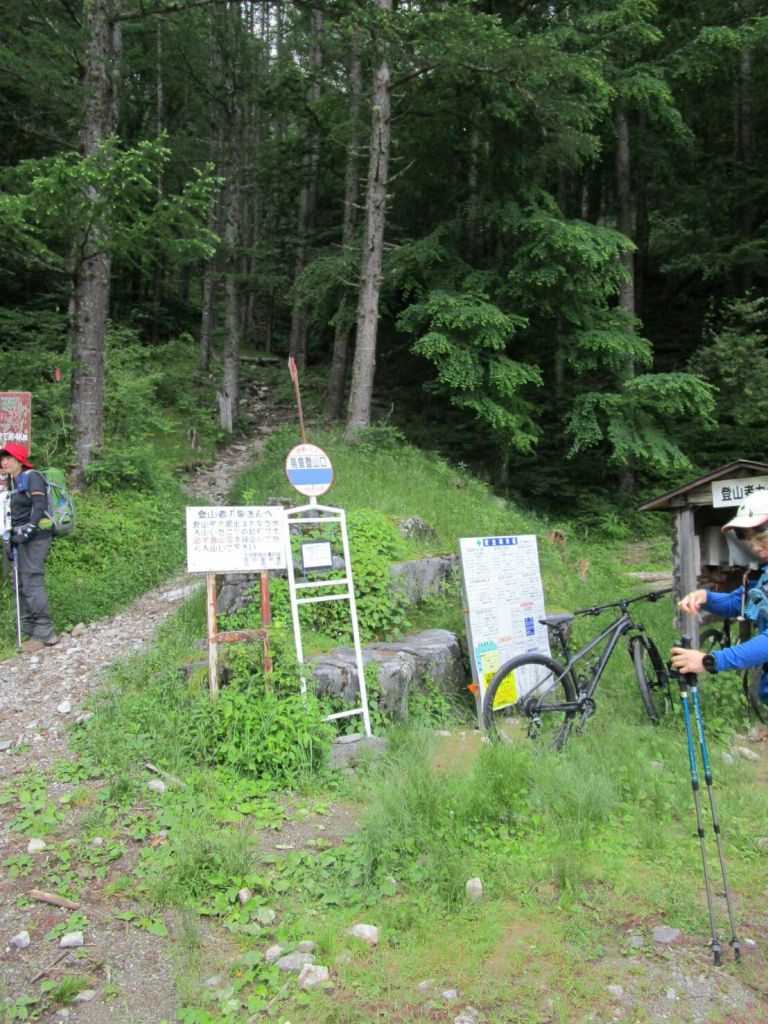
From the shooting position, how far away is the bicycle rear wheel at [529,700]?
5.73 metres

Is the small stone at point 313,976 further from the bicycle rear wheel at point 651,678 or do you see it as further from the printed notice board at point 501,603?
the bicycle rear wheel at point 651,678

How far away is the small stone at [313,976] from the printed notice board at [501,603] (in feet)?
11.3

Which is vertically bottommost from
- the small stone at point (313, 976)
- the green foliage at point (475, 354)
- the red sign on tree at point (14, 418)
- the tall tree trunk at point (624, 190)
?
the small stone at point (313, 976)

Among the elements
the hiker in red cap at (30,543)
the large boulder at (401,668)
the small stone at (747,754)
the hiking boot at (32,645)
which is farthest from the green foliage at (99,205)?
the small stone at (747,754)

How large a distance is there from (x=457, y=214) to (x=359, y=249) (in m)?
2.56

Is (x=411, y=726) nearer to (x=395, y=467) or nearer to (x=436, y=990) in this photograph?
(x=436, y=990)

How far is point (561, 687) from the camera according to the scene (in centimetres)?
618

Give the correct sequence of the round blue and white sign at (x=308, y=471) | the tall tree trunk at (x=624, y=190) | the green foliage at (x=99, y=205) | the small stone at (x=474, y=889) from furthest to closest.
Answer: the tall tree trunk at (x=624, y=190) < the green foliage at (x=99, y=205) < the round blue and white sign at (x=308, y=471) < the small stone at (x=474, y=889)

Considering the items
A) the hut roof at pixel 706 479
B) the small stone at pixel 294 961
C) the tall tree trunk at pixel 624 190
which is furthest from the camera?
the tall tree trunk at pixel 624 190

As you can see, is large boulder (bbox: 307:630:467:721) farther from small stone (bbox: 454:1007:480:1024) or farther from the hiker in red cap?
the hiker in red cap

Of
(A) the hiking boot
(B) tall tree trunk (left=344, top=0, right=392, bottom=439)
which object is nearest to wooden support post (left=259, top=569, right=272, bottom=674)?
(A) the hiking boot

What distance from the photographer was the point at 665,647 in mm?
8078

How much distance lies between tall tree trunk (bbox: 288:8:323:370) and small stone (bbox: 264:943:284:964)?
14.4 metres

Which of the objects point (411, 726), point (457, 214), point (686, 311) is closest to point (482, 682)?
point (411, 726)
